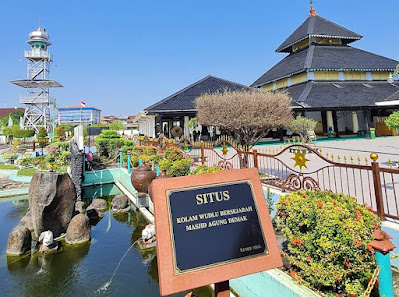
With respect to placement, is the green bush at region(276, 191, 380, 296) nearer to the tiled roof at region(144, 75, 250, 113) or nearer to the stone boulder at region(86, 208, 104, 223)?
the stone boulder at region(86, 208, 104, 223)

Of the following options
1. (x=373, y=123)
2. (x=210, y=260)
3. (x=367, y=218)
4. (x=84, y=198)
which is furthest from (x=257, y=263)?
(x=373, y=123)

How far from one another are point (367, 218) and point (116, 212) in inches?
292

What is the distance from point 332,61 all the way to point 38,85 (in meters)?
54.2

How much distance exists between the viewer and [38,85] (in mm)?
50781

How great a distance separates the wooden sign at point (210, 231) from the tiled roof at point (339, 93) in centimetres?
1981

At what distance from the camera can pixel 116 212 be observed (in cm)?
832

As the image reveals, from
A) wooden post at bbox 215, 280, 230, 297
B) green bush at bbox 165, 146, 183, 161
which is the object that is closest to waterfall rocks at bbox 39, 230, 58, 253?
green bush at bbox 165, 146, 183, 161

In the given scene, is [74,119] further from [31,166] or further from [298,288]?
[298,288]

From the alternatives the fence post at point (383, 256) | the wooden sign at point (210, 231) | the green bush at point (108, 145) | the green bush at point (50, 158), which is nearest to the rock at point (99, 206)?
the wooden sign at point (210, 231)

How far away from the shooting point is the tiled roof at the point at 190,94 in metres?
19.5

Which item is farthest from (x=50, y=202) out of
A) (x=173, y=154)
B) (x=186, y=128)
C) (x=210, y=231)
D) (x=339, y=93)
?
(x=339, y=93)

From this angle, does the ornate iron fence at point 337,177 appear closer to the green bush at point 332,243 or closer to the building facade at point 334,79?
the green bush at point 332,243

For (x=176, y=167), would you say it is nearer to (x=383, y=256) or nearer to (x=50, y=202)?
(x=50, y=202)

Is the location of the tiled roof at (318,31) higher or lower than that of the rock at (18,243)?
higher
